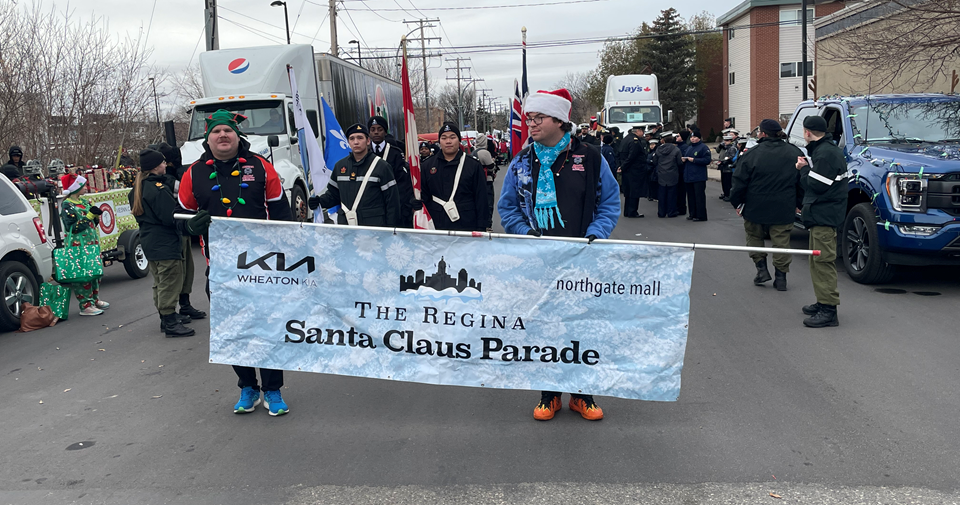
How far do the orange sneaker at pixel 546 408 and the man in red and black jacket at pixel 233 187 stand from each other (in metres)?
1.71

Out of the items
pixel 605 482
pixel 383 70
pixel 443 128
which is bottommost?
pixel 605 482

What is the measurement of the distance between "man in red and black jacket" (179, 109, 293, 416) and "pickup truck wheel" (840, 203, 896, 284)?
22.0 ft

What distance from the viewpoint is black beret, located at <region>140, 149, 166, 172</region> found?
7426mm

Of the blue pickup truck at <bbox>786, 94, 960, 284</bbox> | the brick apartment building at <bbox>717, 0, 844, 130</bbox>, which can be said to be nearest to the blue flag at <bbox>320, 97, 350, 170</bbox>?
the blue pickup truck at <bbox>786, 94, 960, 284</bbox>

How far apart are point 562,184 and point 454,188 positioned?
2771 mm

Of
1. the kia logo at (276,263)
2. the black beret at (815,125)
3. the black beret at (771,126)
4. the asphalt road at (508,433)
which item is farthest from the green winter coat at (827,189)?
the kia logo at (276,263)

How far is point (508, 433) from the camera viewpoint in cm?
473

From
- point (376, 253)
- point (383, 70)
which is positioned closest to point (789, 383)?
point (376, 253)

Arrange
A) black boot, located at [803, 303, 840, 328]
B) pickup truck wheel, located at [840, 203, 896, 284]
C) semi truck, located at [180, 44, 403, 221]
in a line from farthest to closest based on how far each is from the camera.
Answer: semi truck, located at [180, 44, 403, 221] → pickup truck wheel, located at [840, 203, 896, 284] → black boot, located at [803, 303, 840, 328]

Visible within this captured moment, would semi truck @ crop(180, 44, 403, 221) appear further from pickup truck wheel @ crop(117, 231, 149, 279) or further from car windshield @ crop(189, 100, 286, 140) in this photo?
pickup truck wheel @ crop(117, 231, 149, 279)

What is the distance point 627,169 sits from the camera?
55.0 ft

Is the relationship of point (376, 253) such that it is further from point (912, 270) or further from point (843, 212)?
point (912, 270)

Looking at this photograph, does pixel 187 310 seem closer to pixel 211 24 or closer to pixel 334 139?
pixel 334 139

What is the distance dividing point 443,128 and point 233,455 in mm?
4059
